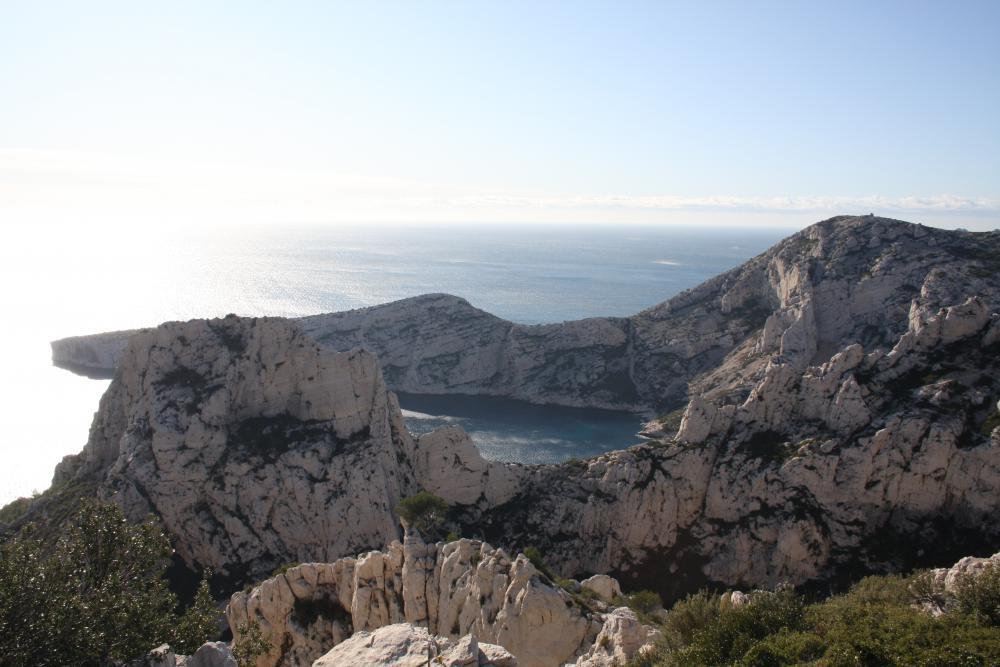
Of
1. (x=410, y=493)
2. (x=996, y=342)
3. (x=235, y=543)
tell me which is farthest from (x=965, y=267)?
(x=235, y=543)

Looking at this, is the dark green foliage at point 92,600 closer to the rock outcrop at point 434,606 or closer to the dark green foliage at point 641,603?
the rock outcrop at point 434,606

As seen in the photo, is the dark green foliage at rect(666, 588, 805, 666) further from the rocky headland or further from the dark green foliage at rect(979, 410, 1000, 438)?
the dark green foliage at rect(979, 410, 1000, 438)

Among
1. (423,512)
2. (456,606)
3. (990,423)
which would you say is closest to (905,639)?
(456,606)

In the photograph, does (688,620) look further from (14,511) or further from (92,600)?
(14,511)

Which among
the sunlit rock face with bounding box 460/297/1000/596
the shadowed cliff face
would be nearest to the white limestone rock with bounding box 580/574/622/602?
the shadowed cliff face

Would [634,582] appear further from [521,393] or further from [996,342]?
[521,393]
